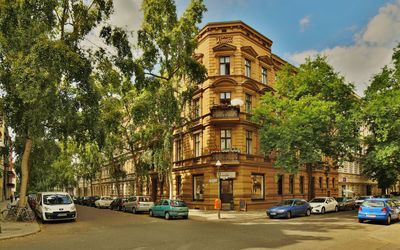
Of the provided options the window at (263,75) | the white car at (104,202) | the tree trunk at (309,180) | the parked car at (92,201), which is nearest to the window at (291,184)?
the tree trunk at (309,180)

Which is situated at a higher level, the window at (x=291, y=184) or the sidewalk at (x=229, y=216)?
the window at (x=291, y=184)

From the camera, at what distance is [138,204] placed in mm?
32625

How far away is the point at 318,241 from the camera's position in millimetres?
14023

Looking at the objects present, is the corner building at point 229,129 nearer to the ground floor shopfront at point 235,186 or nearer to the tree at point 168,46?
the ground floor shopfront at point 235,186

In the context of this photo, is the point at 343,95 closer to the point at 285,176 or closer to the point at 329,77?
the point at 329,77

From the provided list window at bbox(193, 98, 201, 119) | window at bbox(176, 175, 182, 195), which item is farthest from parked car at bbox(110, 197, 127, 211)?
window at bbox(193, 98, 201, 119)

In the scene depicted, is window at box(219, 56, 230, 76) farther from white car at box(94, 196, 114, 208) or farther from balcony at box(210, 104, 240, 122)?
white car at box(94, 196, 114, 208)

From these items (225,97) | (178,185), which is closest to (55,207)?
(225,97)

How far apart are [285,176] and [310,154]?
11.7 metres

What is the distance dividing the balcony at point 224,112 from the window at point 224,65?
11.4ft

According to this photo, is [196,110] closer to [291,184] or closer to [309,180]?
[309,180]

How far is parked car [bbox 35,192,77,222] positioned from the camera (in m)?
22.2

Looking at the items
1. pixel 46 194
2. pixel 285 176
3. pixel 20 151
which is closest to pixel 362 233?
pixel 46 194

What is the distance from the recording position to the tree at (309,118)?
28.2m
